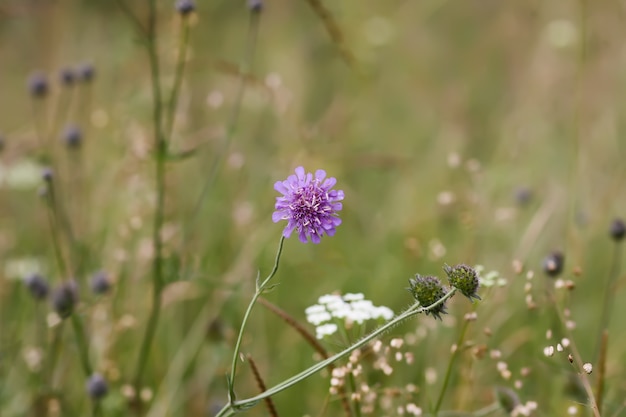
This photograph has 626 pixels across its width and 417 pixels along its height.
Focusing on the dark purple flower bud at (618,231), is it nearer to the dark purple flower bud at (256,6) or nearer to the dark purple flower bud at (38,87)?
the dark purple flower bud at (256,6)

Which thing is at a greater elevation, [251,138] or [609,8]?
[609,8]

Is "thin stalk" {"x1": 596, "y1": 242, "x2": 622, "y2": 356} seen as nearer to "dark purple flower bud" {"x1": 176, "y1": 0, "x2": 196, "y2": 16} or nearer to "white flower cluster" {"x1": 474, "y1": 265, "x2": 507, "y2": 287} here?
"white flower cluster" {"x1": 474, "y1": 265, "x2": 507, "y2": 287}

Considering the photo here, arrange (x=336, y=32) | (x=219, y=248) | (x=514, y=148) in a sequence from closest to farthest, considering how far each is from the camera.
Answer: (x=336, y=32), (x=219, y=248), (x=514, y=148)

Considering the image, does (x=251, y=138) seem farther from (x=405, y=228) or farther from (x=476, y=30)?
(x=476, y=30)

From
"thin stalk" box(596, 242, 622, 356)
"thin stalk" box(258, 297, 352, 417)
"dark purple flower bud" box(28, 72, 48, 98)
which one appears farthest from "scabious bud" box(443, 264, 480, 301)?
"dark purple flower bud" box(28, 72, 48, 98)

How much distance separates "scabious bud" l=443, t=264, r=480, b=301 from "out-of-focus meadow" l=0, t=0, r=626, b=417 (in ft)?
0.81

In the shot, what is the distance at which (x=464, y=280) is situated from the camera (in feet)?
2.63

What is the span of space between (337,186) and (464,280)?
51.3 inches

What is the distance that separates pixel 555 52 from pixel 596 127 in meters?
0.34

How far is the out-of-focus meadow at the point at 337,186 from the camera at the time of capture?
1.56m

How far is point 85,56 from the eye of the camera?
8.61 ft

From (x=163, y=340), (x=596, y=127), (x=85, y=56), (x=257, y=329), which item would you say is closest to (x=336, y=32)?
(x=257, y=329)

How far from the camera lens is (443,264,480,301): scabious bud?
2.62 feet

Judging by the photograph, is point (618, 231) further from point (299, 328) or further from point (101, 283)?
point (101, 283)
